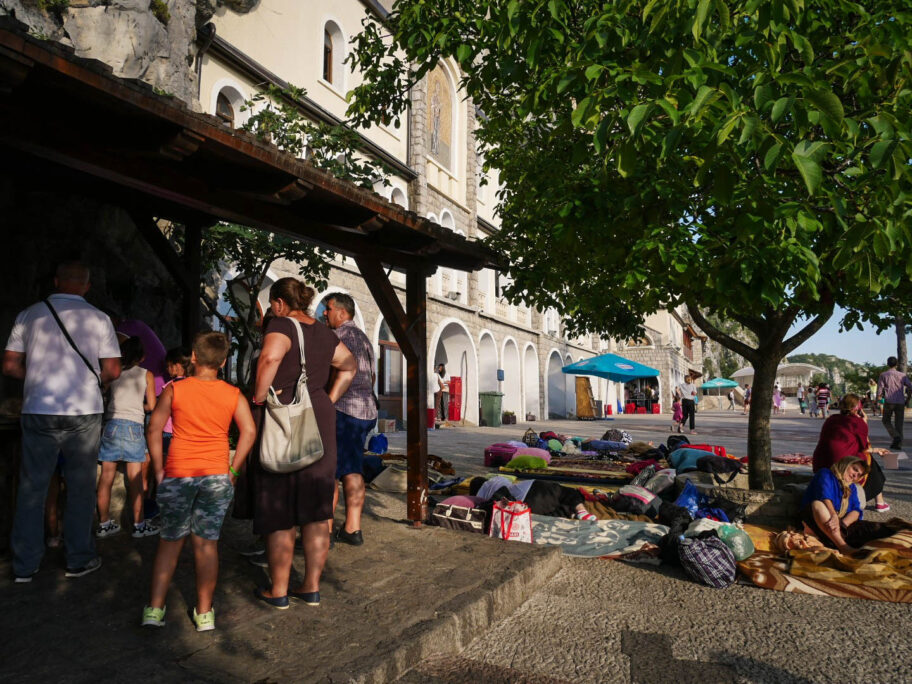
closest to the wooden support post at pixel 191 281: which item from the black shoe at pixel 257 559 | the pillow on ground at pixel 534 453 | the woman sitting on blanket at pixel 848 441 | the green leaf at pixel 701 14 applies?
the black shoe at pixel 257 559

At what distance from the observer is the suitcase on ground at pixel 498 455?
32.8 feet

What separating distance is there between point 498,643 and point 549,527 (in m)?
2.33

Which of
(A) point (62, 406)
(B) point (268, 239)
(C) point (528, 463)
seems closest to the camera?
(A) point (62, 406)

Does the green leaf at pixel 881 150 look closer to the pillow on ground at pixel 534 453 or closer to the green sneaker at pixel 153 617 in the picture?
the green sneaker at pixel 153 617

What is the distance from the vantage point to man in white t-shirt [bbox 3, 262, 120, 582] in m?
3.38

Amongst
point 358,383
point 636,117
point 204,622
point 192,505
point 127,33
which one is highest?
point 127,33

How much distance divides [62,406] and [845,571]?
5124mm

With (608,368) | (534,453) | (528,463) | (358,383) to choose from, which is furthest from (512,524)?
(608,368)

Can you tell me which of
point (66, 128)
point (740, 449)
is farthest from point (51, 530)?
point (740, 449)

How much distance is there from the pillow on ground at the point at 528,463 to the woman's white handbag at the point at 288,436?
628 centimetres

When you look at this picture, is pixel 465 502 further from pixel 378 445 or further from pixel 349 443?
pixel 378 445

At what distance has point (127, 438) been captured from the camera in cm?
441

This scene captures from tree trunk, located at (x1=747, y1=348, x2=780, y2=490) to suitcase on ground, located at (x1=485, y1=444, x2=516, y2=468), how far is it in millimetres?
3774

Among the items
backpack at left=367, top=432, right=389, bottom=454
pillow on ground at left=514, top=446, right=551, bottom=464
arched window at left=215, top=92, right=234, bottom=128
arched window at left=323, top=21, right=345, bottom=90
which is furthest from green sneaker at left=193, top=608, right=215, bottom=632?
arched window at left=323, top=21, right=345, bottom=90
